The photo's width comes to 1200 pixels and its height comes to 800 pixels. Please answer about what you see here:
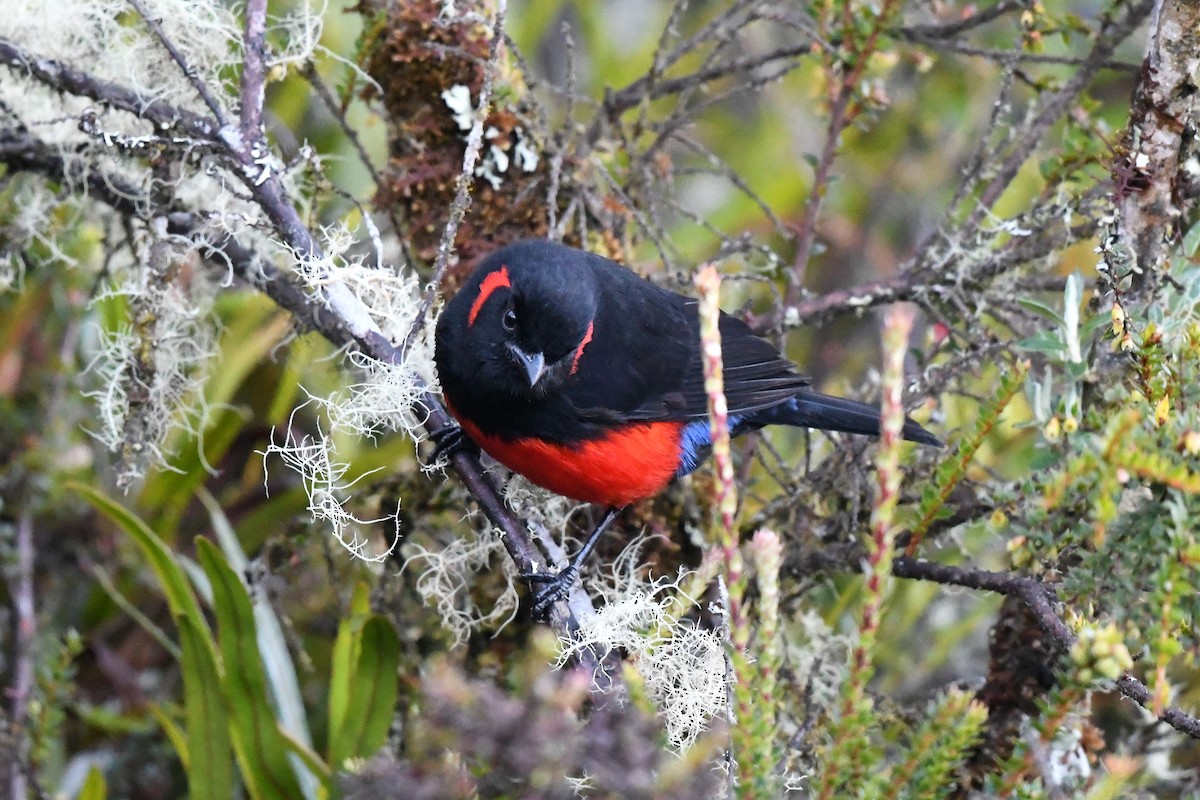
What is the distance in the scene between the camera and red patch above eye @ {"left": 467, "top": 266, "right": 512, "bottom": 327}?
2.53 meters

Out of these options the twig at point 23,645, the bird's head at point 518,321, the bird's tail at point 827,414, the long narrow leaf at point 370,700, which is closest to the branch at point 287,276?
the bird's head at point 518,321

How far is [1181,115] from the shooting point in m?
2.12

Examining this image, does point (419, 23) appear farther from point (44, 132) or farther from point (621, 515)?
point (621, 515)

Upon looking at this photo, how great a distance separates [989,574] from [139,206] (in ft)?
6.66

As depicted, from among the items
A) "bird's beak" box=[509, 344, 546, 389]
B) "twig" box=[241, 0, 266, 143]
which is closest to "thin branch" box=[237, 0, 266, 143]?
"twig" box=[241, 0, 266, 143]

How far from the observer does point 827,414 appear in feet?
9.79

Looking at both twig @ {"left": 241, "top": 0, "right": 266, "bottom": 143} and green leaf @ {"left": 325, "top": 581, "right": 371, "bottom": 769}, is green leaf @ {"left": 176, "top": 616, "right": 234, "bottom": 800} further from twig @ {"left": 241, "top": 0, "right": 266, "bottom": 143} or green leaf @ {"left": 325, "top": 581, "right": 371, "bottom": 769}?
twig @ {"left": 241, "top": 0, "right": 266, "bottom": 143}

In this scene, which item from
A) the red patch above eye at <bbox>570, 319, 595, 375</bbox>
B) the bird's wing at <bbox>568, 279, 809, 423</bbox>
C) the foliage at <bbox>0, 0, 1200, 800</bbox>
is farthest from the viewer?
the bird's wing at <bbox>568, 279, 809, 423</bbox>

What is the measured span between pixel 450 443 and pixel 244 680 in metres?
0.66

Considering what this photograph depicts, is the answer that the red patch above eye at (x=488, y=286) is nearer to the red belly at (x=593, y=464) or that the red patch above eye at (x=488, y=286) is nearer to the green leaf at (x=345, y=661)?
the red belly at (x=593, y=464)

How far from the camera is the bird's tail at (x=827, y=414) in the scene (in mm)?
2875

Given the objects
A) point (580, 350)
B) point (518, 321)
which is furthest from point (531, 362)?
point (580, 350)

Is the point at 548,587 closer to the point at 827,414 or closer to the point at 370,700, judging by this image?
the point at 370,700

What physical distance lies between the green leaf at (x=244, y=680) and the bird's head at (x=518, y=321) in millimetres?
647
